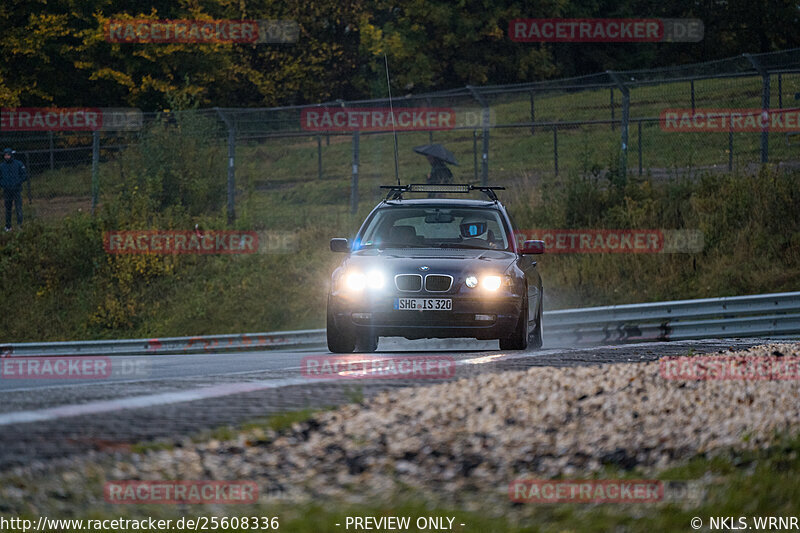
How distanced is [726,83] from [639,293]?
31.5 ft

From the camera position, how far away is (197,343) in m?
20.2

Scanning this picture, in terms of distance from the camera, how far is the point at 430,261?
1221 cm

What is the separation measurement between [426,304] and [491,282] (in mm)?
705

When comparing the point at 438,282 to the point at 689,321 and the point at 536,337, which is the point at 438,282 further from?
the point at 689,321

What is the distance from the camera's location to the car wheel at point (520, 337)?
1236 centimetres

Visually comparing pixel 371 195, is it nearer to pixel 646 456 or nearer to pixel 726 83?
pixel 726 83

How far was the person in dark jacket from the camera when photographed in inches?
1106

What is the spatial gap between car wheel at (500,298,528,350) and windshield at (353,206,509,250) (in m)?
1.02

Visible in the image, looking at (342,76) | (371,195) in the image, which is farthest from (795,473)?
(342,76)

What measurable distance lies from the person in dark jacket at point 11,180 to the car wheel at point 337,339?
17852 millimetres

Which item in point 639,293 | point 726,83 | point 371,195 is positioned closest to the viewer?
point 639,293

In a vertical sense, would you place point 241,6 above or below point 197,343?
above

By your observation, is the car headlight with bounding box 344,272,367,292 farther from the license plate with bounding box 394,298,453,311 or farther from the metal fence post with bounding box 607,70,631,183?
the metal fence post with bounding box 607,70,631,183

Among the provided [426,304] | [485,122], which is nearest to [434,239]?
[426,304]
